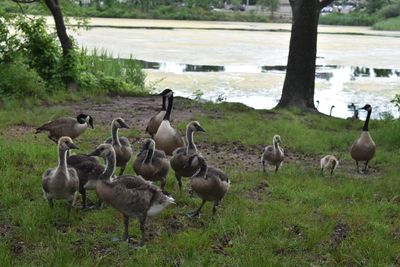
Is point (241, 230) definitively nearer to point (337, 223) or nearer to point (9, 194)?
point (337, 223)

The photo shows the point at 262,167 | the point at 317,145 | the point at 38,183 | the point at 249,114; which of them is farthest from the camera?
the point at 249,114

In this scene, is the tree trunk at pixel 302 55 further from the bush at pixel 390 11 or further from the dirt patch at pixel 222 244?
the bush at pixel 390 11

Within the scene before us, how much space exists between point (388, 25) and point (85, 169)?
5905cm

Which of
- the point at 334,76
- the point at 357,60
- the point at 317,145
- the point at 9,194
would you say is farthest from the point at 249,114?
the point at 357,60

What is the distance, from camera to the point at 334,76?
27125 millimetres

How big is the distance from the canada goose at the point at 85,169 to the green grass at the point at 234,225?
0.37 metres

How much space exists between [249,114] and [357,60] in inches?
681

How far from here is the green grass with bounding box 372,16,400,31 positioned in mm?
59275

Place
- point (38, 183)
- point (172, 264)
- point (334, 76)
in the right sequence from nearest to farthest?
point (172, 264)
point (38, 183)
point (334, 76)

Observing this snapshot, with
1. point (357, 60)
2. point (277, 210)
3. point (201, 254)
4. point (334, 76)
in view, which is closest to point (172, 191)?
point (277, 210)

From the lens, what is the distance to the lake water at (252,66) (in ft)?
71.8

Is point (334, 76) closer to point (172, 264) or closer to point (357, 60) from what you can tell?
point (357, 60)

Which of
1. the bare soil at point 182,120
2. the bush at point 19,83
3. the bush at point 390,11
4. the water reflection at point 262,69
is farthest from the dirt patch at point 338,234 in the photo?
A: the bush at point 390,11

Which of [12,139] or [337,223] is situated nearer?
[337,223]
